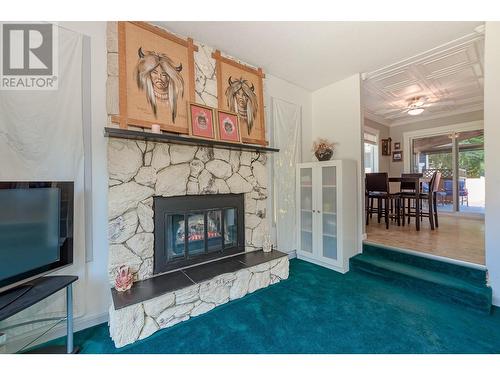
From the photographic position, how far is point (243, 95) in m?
2.81

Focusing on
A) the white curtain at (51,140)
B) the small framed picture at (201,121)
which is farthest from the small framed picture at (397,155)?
the white curtain at (51,140)

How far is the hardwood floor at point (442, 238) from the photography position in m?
2.54

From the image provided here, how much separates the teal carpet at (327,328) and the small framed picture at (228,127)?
180cm

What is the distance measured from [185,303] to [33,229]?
Answer: 4.05 ft

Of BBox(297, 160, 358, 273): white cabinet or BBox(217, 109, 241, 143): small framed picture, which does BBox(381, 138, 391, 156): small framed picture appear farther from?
BBox(217, 109, 241, 143): small framed picture

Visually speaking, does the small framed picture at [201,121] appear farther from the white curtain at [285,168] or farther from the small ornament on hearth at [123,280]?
the small ornament on hearth at [123,280]

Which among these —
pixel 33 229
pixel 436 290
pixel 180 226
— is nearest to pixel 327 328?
pixel 436 290

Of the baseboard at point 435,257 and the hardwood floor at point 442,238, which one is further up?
the hardwood floor at point 442,238

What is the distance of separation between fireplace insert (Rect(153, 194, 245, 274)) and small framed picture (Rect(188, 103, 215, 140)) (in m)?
0.70

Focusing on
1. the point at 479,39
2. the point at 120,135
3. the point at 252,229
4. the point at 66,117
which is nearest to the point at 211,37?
the point at 120,135

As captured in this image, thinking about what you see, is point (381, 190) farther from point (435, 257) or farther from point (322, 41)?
point (322, 41)

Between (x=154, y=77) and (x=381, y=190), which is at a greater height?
(x=154, y=77)

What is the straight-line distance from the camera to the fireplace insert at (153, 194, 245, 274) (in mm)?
2133
